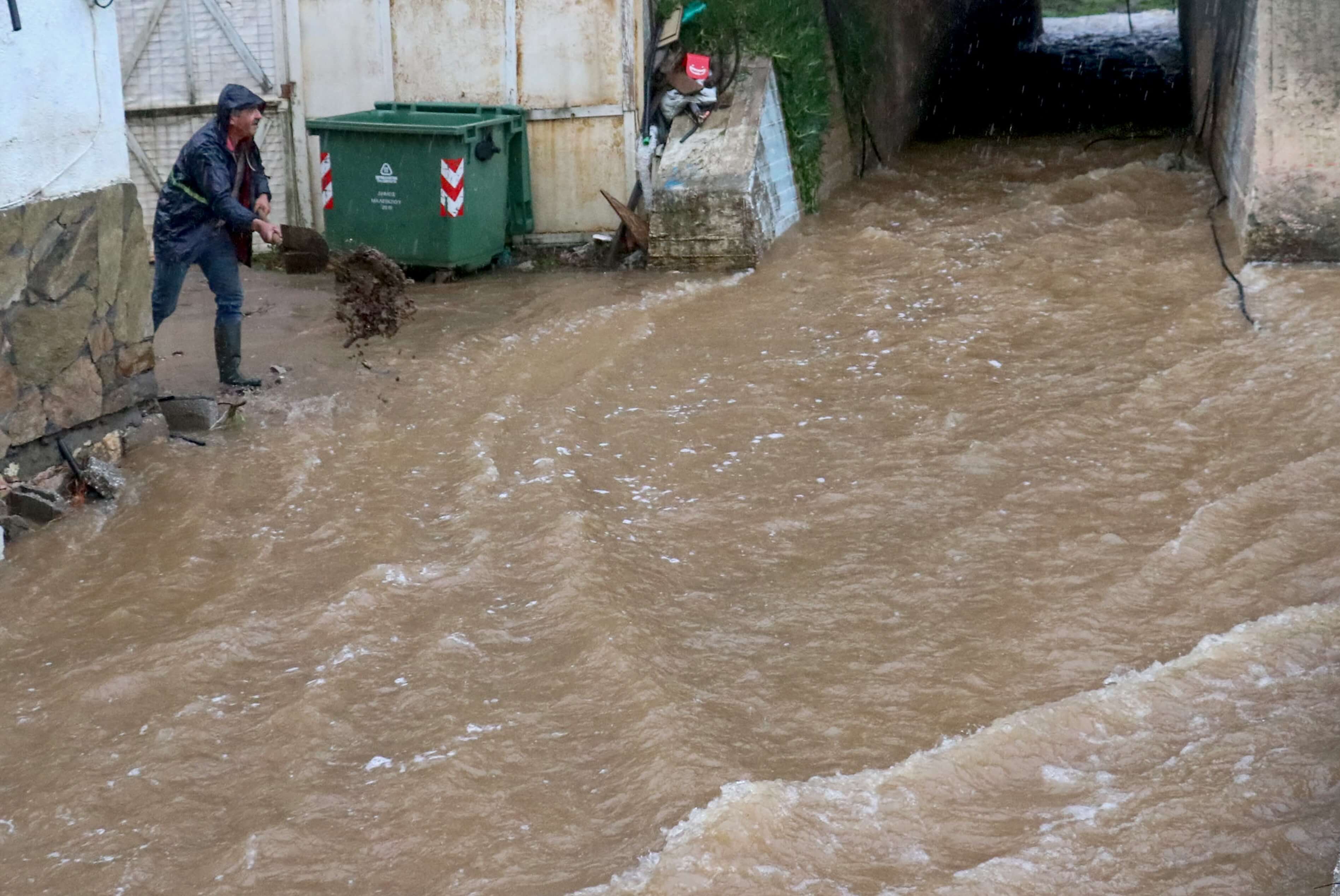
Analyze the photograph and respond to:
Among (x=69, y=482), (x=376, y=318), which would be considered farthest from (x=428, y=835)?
(x=376, y=318)

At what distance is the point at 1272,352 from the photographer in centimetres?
729

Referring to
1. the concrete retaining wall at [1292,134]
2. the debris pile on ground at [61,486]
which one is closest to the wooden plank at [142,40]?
the debris pile on ground at [61,486]

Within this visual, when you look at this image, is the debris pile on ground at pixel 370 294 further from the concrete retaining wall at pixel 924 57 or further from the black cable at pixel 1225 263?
the concrete retaining wall at pixel 924 57

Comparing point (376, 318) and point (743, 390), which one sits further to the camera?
point (376, 318)

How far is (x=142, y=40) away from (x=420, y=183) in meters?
2.97

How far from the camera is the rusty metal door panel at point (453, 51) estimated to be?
1001 cm

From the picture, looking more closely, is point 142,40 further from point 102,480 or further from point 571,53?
point 102,480

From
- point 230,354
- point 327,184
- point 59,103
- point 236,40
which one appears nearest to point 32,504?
point 59,103

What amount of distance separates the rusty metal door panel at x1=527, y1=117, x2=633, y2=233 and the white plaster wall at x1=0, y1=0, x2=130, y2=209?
428 centimetres

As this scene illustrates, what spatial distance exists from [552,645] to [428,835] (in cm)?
111

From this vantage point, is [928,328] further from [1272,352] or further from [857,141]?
[857,141]

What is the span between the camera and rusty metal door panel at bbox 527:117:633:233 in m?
10.1

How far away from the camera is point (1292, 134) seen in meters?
8.51

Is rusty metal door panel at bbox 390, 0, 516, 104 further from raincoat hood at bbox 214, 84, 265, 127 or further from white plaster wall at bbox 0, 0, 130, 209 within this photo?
white plaster wall at bbox 0, 0, 130, 209
